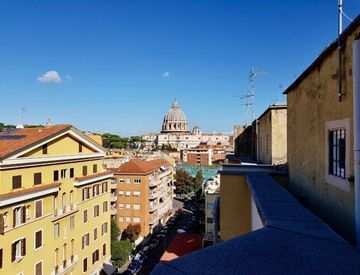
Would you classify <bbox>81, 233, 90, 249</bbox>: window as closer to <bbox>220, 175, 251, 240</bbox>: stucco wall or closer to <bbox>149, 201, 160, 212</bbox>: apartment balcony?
<bbox>220, 175, 251, 240</bbox>: stucco wall

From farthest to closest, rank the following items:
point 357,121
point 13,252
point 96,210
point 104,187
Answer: point 104,187, point 96,210, point 13,252, point 357,121

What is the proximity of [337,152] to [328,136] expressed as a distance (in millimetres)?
324

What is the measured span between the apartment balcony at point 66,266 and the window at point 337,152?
51.4 ft

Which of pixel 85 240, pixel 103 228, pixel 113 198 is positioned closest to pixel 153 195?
pixel 113 198

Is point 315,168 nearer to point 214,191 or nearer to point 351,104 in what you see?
point 351,104

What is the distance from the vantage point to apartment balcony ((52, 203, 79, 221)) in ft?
55.6

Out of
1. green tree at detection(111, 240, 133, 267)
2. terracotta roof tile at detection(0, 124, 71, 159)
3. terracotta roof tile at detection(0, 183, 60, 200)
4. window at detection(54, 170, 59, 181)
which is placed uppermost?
terracotta roof tile at detection(0, 124, 71, 159)

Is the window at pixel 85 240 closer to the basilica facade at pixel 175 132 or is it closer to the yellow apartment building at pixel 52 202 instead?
the yellow apartment building at pixel 52 202

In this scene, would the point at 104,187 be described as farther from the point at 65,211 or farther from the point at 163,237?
the point at 163,237

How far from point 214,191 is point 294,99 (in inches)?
902

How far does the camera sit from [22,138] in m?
16.1

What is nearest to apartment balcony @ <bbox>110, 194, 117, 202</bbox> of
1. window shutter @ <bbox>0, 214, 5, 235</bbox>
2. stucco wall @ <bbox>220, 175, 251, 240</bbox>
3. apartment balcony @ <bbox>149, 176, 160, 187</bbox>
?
apartment balcony @ <bbox>149, 176, 160, 187</bbox>

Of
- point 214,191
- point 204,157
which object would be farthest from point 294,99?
point 204,157

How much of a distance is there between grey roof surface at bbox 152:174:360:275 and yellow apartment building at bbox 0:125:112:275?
1252 cm
